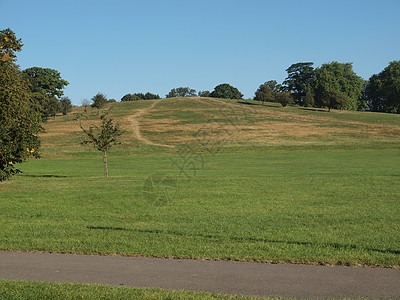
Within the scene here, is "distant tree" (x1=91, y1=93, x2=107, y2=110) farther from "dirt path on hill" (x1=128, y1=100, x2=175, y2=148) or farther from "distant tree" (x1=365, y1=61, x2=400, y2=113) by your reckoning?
"distant tree" (x1=365, y1=61, x2=400, y2=113)

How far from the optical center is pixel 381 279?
22.1ft

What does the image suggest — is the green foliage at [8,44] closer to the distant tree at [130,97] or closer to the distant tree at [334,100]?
the distant tree at [334,100]

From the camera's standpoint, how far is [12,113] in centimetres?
1823

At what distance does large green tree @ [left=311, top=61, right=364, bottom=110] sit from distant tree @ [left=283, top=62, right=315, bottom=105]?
19.2ft

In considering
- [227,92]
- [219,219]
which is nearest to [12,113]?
[219,219]

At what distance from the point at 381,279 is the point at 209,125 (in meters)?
73.6

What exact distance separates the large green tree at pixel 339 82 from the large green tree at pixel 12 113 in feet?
373

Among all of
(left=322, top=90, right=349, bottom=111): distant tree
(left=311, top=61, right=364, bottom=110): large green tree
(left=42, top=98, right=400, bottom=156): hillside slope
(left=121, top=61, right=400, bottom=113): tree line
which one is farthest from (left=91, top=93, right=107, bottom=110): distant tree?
(left=311, top=61, right=364, bottom=110): large green tree

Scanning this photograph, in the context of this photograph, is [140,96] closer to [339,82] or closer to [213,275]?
[339,82]

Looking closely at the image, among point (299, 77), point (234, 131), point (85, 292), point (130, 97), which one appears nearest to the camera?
point (85, 292)

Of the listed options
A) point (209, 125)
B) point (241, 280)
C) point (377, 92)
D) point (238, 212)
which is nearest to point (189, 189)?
point (238, 212)

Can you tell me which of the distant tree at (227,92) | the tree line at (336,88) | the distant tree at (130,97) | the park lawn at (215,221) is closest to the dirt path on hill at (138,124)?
the tree line at (336,88)

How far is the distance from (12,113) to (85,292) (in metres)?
14.4

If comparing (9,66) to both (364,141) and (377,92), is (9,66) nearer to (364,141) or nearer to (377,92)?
(364,141)
